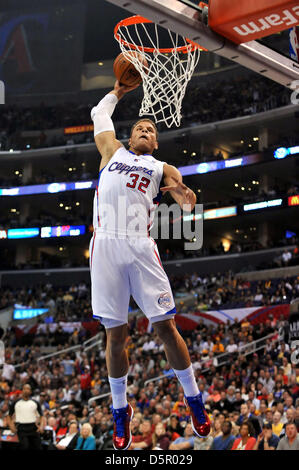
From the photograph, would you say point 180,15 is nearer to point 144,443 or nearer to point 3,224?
point 144,443

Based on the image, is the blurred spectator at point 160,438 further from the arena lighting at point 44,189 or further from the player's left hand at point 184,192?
the arena lighting at point 44,189

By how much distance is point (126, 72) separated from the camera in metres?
5.02

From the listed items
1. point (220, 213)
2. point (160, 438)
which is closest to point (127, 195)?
point (160, 438)

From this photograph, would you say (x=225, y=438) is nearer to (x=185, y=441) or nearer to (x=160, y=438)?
(x=185, y=441)

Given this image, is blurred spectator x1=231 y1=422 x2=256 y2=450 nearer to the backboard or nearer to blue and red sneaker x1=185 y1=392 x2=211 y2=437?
blue and red sneaker x1=185 y1=392 x2=211 y2=437

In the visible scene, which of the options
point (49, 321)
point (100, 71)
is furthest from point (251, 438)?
point (100, 71)

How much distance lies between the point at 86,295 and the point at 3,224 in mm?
8218

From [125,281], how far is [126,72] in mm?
1853

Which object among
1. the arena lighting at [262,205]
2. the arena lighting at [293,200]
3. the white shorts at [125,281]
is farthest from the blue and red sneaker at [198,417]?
the arena lighting at [262,205]

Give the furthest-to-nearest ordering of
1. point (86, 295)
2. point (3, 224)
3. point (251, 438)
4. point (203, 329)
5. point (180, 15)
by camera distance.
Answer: point (3, 224) < point (86, 295) < point (203, 329) < point (251, 438) < point (180, 15)

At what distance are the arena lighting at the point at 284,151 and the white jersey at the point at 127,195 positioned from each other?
2319 cm

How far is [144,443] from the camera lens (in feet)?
32.9

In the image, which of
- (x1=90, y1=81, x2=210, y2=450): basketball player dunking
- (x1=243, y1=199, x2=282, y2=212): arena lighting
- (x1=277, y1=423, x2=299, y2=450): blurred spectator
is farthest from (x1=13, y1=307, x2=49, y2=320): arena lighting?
(x1=90, y1=81, x2=210, y2=450): basketball player dunking

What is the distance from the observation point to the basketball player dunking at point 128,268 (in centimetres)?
435
